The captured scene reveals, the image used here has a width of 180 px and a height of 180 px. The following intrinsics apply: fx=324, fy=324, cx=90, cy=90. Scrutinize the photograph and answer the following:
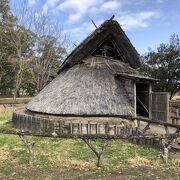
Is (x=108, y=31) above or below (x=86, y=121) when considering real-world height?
above

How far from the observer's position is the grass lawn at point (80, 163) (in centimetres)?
854

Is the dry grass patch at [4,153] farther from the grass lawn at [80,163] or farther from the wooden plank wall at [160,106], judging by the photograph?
the wooden plank wall at [160,106]

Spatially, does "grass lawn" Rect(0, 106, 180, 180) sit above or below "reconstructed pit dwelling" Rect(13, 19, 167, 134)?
below

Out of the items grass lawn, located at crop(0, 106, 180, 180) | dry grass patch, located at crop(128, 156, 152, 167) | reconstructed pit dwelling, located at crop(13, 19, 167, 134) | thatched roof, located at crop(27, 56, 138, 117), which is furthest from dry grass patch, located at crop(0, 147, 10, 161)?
thatched roof, located at crop(27, 56, 138, 117)

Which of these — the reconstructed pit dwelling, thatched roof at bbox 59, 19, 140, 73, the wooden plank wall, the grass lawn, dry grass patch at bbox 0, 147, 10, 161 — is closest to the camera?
the grass lawn

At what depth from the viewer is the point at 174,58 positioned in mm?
41188

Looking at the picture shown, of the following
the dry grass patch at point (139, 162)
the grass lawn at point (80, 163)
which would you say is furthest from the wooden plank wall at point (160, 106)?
the dry grass patch at point (139, 162)

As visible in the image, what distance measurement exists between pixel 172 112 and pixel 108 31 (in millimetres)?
10497

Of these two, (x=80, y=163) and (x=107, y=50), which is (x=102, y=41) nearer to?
(x=107, y=50)

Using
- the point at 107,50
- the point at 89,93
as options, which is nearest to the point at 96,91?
the point at 89,93

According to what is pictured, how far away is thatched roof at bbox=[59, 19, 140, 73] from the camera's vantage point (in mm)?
19062

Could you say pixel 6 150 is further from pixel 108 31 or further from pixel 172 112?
pixel 172 112

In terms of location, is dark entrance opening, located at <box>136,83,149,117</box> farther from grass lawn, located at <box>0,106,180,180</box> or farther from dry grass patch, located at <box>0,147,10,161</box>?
dry grass patch, located at <box>0,147,10,161</box>

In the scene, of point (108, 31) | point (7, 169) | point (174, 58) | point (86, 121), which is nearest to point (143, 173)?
point (7, 169)
